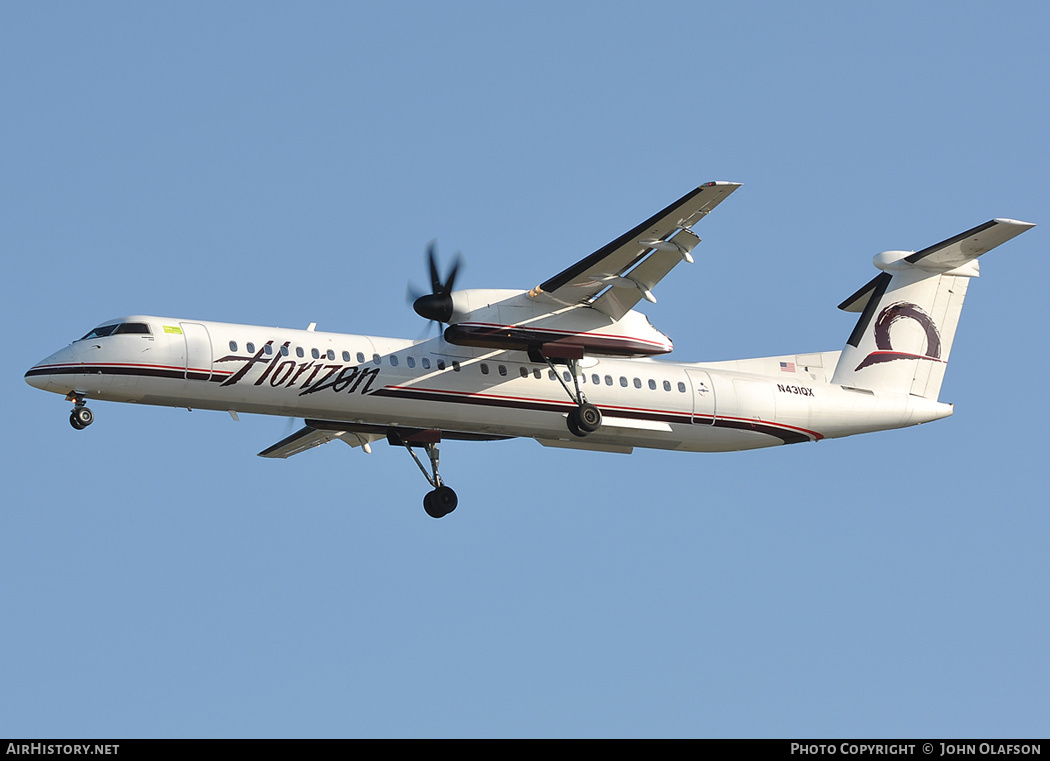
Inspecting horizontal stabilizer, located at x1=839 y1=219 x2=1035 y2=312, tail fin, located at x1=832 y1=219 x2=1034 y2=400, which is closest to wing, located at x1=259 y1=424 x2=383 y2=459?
tail fin, located at x1=832 y1=219 x2=1034 y2=400

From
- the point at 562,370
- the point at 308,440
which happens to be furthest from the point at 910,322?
the point at 308,440

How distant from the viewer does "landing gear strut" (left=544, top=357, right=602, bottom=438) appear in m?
20.9

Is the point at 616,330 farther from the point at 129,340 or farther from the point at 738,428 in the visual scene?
the point at 129,340

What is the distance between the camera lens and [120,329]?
19156 millimetres

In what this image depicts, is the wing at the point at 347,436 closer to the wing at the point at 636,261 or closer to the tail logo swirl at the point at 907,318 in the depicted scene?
the wing at the point at 636,261

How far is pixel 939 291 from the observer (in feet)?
79.4

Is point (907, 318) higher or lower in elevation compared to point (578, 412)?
higher

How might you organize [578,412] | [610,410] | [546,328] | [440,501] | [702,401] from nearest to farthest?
[546,328] < [578,412] < [610,410] < [702,401] < [440,501]

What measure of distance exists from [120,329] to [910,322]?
45.8ft

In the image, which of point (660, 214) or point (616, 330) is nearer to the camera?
point (660, 214)

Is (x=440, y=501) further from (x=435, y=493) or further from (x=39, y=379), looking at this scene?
(x=39, y=379)
